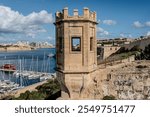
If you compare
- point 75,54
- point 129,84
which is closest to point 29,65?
point 129,84

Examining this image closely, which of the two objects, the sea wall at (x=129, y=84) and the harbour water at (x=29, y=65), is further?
the harbour water at (x=29, y=65)

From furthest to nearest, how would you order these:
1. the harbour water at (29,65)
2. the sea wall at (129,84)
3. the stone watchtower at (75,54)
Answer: the harbour water at (29,65), the sea wall at (129,84), the stone watchtower at (75,54)

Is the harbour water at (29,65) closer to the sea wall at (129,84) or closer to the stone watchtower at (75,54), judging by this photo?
the sea wall at (129,84)

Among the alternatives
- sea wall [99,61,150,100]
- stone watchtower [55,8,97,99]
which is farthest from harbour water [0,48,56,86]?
stone watchtower [55,8,97,99]

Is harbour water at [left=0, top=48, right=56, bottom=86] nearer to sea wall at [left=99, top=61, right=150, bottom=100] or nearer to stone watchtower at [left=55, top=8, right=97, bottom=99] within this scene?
sea wall at [left=99, top=61, right=150, bottom=100]

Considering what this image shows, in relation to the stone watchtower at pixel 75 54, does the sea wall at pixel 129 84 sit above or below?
below

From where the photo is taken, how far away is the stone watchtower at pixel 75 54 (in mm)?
6328

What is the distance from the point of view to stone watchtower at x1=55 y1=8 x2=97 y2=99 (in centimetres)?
633

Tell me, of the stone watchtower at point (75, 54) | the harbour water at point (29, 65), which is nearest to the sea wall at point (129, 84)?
the stone watchtower at point (75, 54)

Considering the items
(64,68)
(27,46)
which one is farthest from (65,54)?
(27,46)

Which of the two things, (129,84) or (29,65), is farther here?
(29,65)

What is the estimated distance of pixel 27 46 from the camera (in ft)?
531

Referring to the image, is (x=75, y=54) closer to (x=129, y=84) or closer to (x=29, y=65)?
(x=129, y=84)

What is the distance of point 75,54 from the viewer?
21.0 feet
